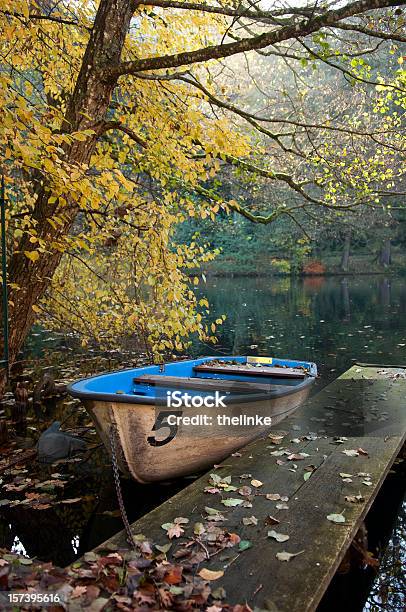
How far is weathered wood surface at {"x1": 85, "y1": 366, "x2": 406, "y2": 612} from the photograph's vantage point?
2.99 metres

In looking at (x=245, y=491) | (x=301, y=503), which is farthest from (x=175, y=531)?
(x=301, y=503)

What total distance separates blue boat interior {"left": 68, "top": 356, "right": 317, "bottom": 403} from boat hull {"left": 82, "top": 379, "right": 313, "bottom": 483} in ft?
0.25

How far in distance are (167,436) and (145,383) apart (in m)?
1.20

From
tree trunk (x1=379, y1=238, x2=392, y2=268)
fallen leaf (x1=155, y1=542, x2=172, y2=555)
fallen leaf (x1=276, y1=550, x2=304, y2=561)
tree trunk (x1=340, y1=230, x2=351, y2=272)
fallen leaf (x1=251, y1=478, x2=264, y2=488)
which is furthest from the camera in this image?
tree trunk (x1=379, y1=238, x2=392, y2=268)

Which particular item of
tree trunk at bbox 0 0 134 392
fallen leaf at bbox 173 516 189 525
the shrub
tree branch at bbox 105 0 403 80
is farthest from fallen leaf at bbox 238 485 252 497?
the shrub

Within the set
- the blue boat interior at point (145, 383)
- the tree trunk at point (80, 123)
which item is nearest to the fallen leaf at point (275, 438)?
the blue boat interior at point (145, 383)

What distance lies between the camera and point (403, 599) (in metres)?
4.18

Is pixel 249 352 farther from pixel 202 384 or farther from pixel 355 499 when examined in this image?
pixel 355 499

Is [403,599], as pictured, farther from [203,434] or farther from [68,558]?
[68,558]

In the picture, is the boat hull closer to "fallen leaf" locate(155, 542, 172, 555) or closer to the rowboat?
the rowboat

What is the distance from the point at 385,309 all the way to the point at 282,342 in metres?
8.83

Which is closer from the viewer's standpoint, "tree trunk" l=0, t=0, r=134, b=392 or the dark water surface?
the dark water surface

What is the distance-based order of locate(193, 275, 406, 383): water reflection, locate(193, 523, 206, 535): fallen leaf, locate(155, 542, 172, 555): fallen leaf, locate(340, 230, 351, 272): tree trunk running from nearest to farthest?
locate(155, 542, 172, 555): fallen leaf < locate(193, 523, 206, 535): fallen leaf < locate(193, 275, 406, 383): water reflection < locate(340, 230, 351, 272): tree trunk

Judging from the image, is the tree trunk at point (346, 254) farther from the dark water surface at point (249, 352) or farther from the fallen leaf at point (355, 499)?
the fallen leaf at point (355, 499)
